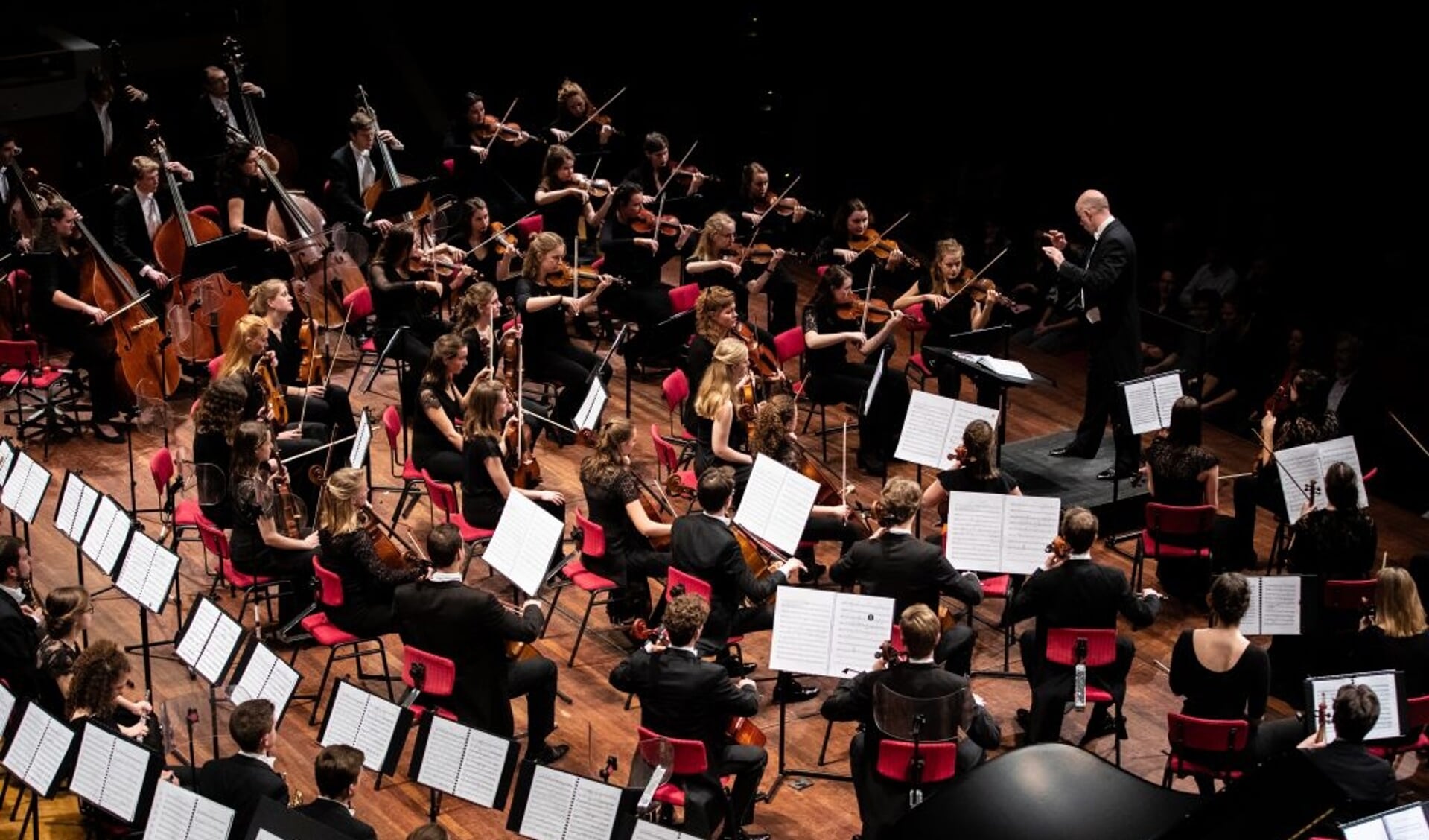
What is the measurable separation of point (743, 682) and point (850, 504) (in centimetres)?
303

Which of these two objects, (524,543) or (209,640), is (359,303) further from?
(209,640)

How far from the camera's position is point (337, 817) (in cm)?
663

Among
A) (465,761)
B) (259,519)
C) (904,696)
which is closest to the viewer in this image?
(465,761)

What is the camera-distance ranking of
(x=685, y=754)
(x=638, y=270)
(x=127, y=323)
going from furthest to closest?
(x=638, y=270) < (x=127, y=323) < (x=685, y=754)

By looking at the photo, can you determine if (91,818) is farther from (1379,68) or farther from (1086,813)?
(1379,68)

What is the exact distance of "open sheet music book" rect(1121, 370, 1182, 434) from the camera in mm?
→ 9844

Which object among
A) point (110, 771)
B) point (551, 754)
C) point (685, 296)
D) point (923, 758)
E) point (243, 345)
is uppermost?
point (243, 345)

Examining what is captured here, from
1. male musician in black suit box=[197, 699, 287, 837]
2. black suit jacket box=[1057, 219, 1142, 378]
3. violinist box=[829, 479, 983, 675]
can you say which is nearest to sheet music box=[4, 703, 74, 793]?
male musician in black suit box=[197, 699, 287, 837]

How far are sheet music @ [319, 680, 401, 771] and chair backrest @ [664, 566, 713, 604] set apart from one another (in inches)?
63.4

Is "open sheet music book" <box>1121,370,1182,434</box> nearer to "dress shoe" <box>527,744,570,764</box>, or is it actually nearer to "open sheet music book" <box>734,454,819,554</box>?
"open sheet music book" <box>734,454,819,554</box>

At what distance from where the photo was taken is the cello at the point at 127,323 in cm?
1126

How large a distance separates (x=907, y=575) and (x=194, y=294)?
5562 mm

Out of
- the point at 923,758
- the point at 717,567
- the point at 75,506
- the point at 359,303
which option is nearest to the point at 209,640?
the point at 75,506

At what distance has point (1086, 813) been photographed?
17.5 feet
